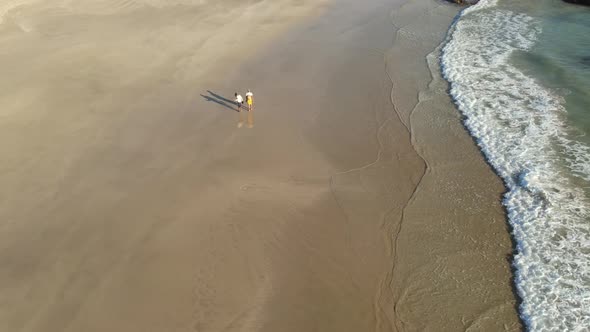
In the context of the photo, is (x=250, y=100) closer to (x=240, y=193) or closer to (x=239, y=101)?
(x=239, y=101)

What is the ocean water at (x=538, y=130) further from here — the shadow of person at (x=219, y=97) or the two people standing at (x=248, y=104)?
the shadow of person at (x=219, y=97)

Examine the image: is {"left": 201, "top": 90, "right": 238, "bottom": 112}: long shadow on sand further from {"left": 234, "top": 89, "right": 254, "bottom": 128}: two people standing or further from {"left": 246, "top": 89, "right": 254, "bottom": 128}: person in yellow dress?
{"left": 246, "top": 89, "right": 254, "bottom": 128}: person in yellow dress

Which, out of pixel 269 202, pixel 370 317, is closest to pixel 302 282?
pixel 370 317

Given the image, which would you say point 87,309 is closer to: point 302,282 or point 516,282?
point 302,282

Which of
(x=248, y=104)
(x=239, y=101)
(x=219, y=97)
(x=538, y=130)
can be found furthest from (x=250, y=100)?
(x=538, y=130)

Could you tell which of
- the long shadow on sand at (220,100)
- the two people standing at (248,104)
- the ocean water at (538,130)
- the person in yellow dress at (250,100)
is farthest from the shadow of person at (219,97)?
the ocean water at (538,130)
